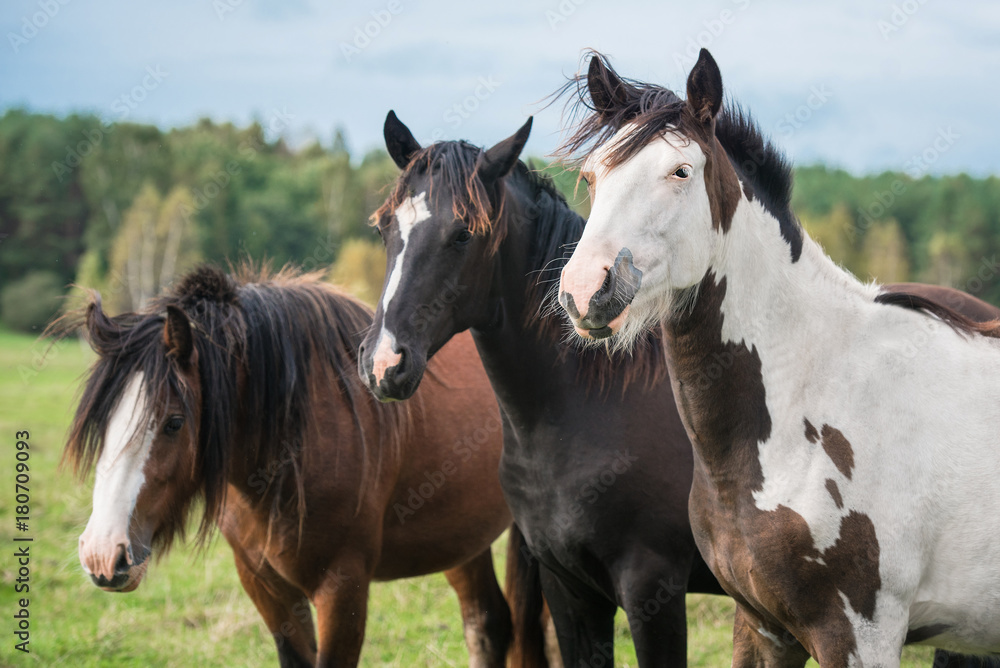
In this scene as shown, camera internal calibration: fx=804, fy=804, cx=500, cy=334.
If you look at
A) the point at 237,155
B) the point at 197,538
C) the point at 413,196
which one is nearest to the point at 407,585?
the point at 197,538

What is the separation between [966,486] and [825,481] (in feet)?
1.37

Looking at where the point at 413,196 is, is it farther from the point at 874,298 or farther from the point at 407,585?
the point at 407,585

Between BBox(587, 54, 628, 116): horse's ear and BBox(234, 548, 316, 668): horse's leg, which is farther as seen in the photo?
BBox(234, 548, 316, 668): horse's leg

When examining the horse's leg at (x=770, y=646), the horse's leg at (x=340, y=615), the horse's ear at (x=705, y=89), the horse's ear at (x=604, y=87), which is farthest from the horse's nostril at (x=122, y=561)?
the horse's ear at (x=705, y=89)

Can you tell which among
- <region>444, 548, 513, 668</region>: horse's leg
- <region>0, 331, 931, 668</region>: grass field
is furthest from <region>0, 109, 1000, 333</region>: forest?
<region>444, 548, 513, 668</region>: horse's leg

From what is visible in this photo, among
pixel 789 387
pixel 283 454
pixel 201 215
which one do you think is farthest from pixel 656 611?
pixel 201 215

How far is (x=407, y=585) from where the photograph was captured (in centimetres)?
725

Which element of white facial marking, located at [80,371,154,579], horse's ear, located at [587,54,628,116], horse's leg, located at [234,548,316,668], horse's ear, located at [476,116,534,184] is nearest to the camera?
horse's ear, located at [587,54,628,116]

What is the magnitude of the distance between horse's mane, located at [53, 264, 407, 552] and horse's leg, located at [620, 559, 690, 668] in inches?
55.1

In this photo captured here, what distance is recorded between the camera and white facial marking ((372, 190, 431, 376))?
297cm

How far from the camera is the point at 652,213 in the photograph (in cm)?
238

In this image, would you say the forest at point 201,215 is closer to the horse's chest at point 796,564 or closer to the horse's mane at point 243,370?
the horse's mane at point 243,370

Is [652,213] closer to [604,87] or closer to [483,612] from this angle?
[604,87]

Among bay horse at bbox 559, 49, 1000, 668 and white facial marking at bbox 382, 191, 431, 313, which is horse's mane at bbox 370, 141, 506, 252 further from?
bay horse at bbox 559, 49, 1000, 668
